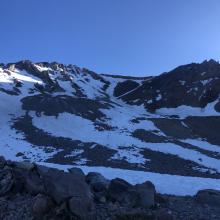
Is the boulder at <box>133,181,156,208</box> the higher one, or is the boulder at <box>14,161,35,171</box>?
the boulder at <box>14,161,35,171</box>

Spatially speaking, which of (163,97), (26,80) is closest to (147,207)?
(163,97)

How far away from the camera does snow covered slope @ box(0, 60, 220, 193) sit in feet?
153

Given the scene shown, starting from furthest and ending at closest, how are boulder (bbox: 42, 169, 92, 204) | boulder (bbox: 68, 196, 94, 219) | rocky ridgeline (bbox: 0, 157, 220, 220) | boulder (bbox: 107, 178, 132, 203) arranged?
boulder (bbox: 107, 178, 132, 203)
boulder (bbox: 42, 169, 92, 204)
rocky ridgeline (bbox: 0, 157, 220, 220)
boulder (bbox: 68, 196, 94, 219)

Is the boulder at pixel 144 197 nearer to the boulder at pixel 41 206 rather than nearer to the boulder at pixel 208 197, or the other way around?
the boulder at pixel 208 197

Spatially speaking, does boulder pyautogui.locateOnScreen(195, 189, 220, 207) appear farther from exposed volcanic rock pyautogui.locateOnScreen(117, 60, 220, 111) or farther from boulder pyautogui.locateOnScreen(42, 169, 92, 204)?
exposed volcanic rock pyautogui.locateOnScreen(117, 60, 220, 111)

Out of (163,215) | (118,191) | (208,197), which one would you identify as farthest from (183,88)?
(163,215)

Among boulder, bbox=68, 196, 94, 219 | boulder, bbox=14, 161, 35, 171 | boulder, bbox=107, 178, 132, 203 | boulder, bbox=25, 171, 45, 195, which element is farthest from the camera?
boulder, bbox=14, 161, 35, 171

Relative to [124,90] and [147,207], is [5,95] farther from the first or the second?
[147,207]

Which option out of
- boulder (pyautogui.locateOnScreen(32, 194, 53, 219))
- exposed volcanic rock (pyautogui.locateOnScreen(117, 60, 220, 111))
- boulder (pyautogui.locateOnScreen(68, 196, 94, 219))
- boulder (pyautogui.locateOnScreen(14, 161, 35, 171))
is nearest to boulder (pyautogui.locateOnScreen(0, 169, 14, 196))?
boulder (pyautogui.locateOnScreen(14, 161, 35, 171))

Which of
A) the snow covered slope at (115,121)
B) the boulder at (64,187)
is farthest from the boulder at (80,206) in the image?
the snow covered slope at (115,121)

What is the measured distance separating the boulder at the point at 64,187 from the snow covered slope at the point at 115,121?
22.4 ft

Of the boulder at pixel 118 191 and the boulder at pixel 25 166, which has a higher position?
the boulder at pixel 25 166

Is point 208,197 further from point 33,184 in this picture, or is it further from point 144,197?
point 33,184

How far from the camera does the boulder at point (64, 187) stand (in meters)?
13.3
